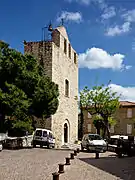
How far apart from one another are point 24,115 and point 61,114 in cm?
Answer: 1075

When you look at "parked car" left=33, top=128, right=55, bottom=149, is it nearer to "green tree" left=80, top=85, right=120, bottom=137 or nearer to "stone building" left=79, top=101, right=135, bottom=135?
"green tree" left=80, top=85, right=120, bottom=137

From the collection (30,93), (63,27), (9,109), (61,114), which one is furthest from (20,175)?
(63,27)

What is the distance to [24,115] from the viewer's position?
2525 cm

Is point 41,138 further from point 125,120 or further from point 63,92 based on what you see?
point 125,120

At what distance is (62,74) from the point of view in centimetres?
3634

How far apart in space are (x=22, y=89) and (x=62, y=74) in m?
10.4

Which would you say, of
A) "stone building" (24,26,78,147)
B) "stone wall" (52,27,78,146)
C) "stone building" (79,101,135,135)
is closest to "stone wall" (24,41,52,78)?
"stone building" (24,26,78,147)

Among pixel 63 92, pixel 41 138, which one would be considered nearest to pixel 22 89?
pixel 41 138

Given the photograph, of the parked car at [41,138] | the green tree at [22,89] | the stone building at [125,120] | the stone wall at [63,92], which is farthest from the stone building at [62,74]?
the stone building at [125,120]

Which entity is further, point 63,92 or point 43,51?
point 63,92

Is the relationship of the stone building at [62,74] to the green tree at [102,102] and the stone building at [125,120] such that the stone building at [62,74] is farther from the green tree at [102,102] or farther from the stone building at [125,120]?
the stone building at [125,120]

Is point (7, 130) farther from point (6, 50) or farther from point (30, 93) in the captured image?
point (6, 50)

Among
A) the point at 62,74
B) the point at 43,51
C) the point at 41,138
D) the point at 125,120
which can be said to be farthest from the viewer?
the point at 125,120

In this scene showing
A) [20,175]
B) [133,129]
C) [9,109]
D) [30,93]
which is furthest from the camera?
[133,129]
